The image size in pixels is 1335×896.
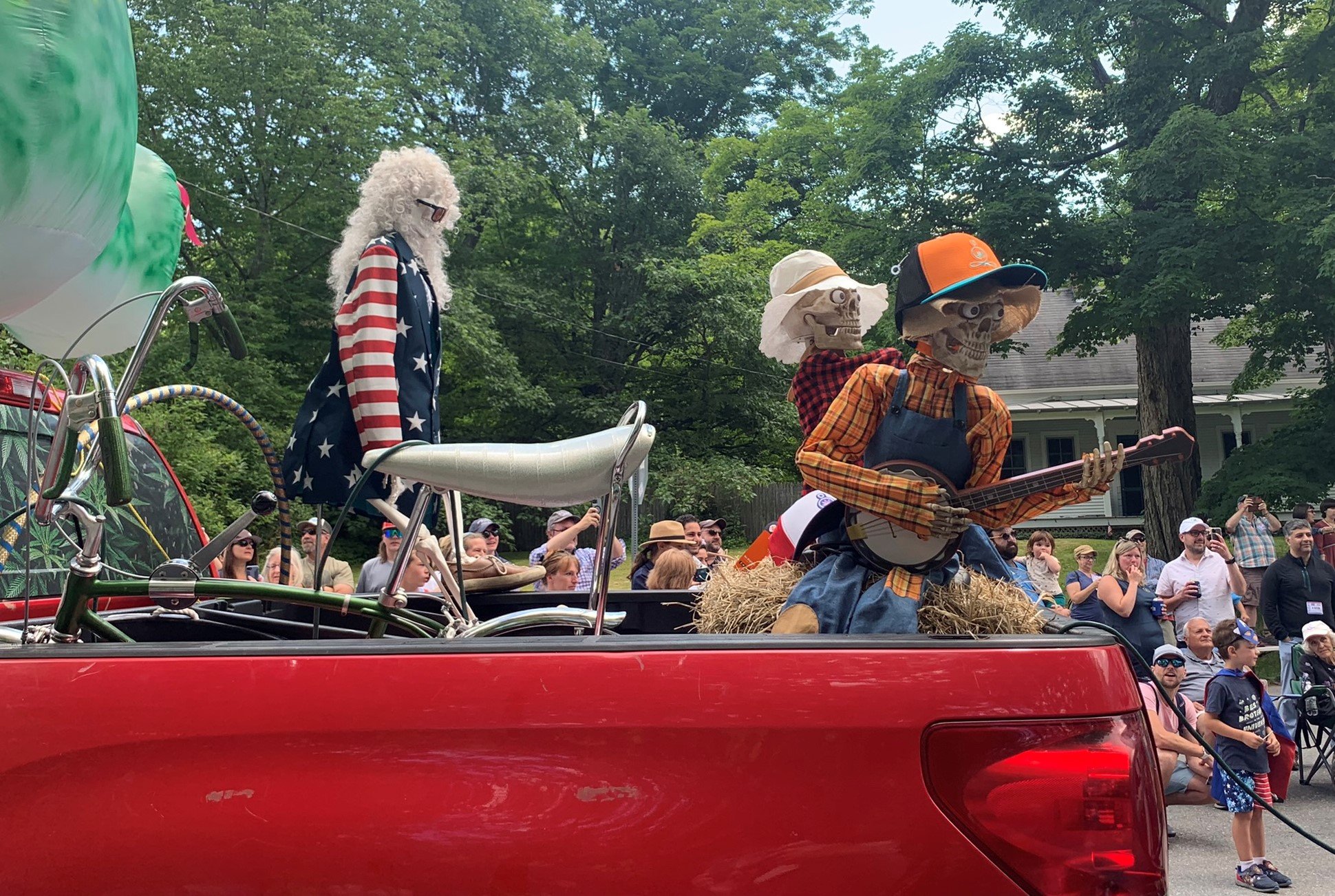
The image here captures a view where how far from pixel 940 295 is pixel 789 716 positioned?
5.24ft

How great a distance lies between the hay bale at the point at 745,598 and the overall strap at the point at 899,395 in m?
0.45

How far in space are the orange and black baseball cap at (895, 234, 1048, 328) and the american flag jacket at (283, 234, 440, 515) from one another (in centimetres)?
122

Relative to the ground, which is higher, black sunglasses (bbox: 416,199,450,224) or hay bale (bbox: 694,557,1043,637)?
black sunglasses (bbox: 416,199,450,224)

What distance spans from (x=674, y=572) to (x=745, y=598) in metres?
2.51

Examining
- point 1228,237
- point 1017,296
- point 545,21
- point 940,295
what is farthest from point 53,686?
point 545,21

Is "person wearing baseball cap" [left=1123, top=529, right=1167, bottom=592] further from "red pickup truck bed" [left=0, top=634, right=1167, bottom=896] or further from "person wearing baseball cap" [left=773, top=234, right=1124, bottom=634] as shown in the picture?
"red pickup truck bed" [left=0, top=634, right=1167, bottom=896]

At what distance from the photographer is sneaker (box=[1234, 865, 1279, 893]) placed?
5.64m

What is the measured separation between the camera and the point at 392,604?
201 cm

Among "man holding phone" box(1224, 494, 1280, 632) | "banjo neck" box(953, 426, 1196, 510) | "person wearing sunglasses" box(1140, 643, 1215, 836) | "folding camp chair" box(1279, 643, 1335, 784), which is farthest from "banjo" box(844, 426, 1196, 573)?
"man holding phone" box(1224, 494, 1280, 632)

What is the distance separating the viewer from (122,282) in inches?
117

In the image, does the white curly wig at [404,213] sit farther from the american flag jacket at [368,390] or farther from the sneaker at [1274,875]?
the sneaker at [1274,875]

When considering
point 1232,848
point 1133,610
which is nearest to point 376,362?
point 1232,848

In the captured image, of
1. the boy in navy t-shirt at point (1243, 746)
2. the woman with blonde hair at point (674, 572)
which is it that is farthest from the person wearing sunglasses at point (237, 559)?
the boy in navy t-shirt at point (1243, 746)

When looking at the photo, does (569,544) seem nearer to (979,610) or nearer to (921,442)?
(921,442)
